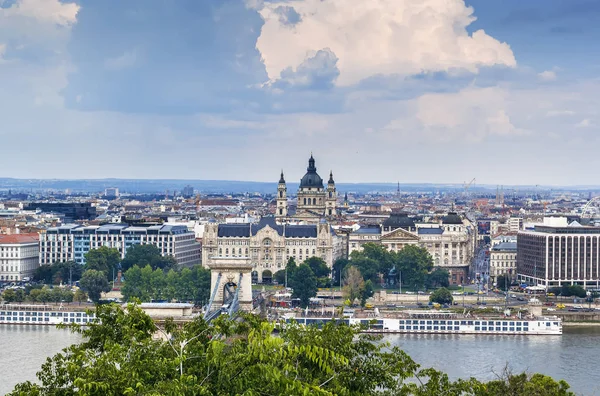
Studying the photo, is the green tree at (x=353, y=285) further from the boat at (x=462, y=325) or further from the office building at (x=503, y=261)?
the office building at (x=503, y=261)

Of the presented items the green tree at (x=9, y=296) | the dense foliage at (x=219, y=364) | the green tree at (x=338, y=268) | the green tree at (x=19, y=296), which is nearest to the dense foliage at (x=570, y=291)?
the green tree at (x=338, y=268)

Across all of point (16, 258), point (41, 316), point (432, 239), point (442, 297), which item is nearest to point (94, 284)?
point (41, 316)

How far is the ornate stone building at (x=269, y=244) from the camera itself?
8419 cm

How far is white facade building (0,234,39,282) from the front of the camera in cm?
8056

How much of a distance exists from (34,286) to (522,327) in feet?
100

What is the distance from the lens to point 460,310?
208 ft

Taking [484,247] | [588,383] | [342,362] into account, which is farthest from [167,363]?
[484,247]

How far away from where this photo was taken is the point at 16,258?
81125 mm

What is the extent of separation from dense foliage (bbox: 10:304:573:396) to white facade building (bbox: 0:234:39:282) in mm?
60208

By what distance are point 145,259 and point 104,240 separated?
28.0 feet

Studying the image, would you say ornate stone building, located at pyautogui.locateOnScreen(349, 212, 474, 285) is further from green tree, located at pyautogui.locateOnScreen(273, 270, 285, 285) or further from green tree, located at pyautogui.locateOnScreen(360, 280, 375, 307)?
green tree, located at pyautogui.locateOnScreen(360, 280, 375, 307)

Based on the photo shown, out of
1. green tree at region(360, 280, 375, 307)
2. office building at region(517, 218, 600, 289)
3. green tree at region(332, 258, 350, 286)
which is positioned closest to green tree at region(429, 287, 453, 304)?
green tree at region(360, 280, 375, 307)

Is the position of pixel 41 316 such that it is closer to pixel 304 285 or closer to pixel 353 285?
pixel 304 285

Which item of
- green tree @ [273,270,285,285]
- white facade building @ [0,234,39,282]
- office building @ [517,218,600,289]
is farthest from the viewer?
white facade building @ [0,234,39,282]
